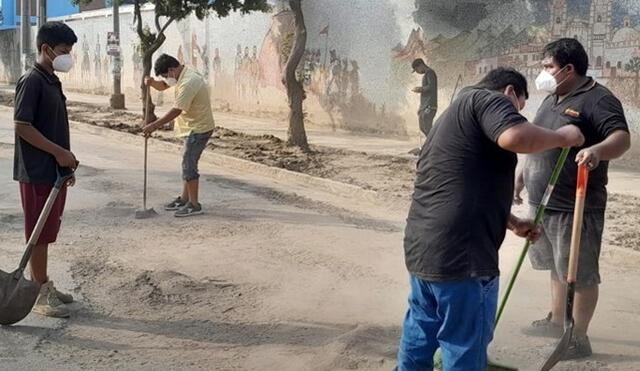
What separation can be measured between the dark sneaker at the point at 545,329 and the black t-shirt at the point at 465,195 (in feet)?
6.54

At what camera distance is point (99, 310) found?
18.5 ft

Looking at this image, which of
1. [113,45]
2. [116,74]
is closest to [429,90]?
[113,45]

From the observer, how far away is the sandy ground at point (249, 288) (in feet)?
15.9

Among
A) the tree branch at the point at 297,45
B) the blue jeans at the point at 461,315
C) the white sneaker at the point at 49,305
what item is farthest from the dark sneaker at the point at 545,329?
the tree branch at the point at 297,45

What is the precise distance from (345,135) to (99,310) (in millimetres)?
12249

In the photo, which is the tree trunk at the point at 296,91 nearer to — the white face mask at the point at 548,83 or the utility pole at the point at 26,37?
the white face mask at the point at 548,83

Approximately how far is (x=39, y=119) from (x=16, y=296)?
112 centimetres

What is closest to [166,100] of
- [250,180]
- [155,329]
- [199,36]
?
[199,36]

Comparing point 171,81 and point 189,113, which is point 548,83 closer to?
point 189,113

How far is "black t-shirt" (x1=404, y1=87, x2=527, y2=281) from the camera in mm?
3252

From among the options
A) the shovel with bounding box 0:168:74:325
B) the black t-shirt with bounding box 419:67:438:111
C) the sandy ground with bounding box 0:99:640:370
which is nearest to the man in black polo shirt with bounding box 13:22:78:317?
the shovel with bounding box 0:168:74:325

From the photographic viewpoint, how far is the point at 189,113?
871 centimetres

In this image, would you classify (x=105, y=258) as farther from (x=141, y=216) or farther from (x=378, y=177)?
(x=378, y=177)

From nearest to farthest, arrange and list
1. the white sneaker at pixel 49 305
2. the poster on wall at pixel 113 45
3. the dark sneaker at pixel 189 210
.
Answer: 1. the white sneaker at pixel 49 305
2. the dark sneaker at pixel 189 210
3. the poster on wall at pixel 113 45
